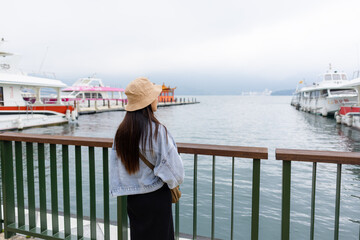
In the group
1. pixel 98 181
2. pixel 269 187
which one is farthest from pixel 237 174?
pixel 98 181

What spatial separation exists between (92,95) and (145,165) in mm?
42624

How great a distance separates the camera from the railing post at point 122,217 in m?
2.58

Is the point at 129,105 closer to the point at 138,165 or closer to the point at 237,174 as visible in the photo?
the point at 138,165

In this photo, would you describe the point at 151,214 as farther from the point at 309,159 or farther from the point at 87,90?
the point at 87,90

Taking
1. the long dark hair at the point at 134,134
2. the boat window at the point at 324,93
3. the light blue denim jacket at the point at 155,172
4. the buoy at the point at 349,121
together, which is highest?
the boat window at the point at 324,93

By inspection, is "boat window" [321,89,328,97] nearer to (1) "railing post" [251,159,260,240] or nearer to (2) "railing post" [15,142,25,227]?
(1) "railing post" [251,159,260,240]

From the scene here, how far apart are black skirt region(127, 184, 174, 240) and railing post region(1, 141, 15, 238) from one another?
1.79 metres

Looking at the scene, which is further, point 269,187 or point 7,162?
point 269,187

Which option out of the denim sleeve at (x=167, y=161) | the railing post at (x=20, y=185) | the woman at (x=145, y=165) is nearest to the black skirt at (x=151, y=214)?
the woman at (x=145, y=165)

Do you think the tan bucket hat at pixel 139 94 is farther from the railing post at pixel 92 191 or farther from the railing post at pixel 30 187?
the railing post at pixel 30 187

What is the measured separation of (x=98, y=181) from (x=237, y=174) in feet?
14.6

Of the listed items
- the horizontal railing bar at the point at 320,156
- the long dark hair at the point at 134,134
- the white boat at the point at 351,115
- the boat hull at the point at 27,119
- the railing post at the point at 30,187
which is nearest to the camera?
the long dark hair at the point at 134,134

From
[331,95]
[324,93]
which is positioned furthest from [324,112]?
[324,93]

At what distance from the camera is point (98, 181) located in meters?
8.77
